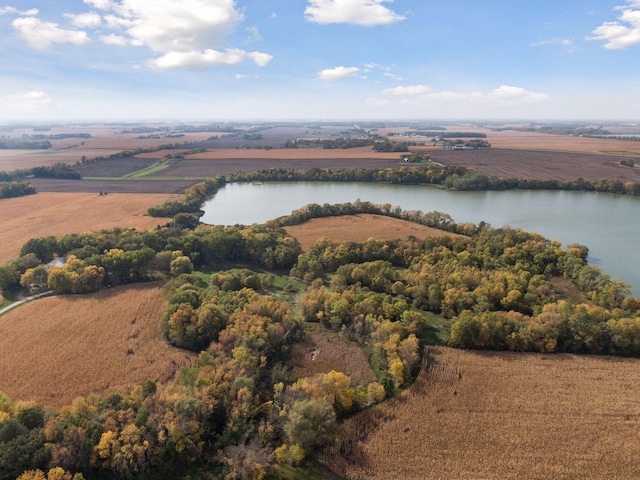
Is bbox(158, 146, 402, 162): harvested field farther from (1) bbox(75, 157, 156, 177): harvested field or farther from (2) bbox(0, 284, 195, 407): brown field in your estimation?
(2) bbox(0, 284, 195, 407): brown field

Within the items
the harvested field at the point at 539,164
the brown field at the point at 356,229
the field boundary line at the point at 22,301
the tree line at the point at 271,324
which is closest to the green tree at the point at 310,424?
the tree line at the point at 271,324

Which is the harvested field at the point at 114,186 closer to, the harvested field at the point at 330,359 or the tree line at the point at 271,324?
the tree line at the point at 271,324

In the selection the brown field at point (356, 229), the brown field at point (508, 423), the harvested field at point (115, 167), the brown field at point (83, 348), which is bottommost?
the brown field at point (508, 423)

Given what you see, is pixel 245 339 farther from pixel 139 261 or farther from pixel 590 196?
pixel 590 196

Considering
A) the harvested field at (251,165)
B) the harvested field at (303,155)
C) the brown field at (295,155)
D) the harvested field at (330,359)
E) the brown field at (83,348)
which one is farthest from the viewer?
the brown field at (295,155)

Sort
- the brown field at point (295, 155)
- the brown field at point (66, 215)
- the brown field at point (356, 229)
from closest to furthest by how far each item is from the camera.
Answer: the brown field at point (356, 229) → the brown field at point (66, 215) → the brown field at point (295, 155)

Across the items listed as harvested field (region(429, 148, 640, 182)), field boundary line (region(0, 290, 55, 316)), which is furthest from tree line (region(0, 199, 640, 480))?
harvested field (region(429, 148, 640, 182))
